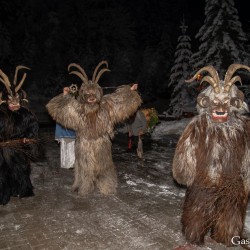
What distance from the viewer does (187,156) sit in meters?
4.77

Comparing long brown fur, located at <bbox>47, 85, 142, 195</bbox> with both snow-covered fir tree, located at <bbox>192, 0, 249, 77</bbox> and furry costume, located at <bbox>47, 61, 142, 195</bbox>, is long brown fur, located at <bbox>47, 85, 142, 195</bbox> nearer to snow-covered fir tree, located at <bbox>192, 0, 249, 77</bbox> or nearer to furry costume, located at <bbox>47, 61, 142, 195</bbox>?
furry costume, located at <bbox>47, 61, 142, 195</bbox>

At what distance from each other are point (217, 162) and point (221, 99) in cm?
84

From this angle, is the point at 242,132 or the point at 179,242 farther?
the point at 179,242

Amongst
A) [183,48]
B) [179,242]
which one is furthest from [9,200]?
[183,48]

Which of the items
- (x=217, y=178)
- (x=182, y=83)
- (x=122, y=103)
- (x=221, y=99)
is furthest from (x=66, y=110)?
(x=182, y=83)

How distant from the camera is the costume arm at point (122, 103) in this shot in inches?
271

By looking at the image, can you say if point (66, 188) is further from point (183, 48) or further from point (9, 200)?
point (183, 48)

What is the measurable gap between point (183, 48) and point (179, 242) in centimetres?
1613

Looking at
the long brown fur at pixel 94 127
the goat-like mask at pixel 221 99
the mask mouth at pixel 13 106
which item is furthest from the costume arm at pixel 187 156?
the mask mouth at pixel 13 106

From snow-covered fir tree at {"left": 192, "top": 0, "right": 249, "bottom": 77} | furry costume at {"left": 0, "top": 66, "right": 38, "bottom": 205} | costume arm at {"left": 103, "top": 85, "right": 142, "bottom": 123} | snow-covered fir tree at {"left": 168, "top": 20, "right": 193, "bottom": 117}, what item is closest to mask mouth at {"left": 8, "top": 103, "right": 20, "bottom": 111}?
furry costume at {"left": 0, "top": 66, "right": 38, "bottom": 205}

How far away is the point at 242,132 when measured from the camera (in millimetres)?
4664

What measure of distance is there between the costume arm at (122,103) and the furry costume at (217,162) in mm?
2262

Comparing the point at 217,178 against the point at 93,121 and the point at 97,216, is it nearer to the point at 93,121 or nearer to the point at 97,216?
the point at 97,216

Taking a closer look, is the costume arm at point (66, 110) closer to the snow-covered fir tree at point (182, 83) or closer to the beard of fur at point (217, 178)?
the beard of fur at point (217, 178)
